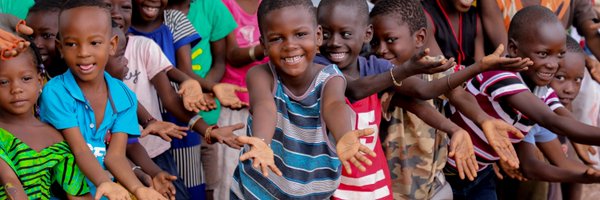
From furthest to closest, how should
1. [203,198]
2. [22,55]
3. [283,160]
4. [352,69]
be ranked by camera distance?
1. [203,198]
2. [352,69]
3. [283,160]
4. [22,55]

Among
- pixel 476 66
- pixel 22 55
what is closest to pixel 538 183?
pixel 476 66

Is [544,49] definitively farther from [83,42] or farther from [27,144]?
[27,144]

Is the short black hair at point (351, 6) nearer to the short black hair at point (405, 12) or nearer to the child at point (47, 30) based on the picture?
the short black hair at point (405, 12)

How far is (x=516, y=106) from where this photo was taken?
4074mm

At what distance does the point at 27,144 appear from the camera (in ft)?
10.4

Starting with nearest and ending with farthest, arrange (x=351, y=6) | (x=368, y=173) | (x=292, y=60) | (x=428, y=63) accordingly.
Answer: (x=428, y=63) < (x=292, y=60) < (x=368, y=173) < (x=351, y=6)

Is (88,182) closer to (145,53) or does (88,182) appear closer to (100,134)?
(100,134)

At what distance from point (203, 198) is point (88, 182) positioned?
1.29m

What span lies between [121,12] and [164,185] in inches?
32.8

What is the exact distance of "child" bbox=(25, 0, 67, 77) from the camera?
3.68 meters

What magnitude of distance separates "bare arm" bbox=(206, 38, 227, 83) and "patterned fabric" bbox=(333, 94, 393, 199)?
1.10m

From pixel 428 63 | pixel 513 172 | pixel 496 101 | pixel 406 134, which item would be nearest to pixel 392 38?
pixel 406 134

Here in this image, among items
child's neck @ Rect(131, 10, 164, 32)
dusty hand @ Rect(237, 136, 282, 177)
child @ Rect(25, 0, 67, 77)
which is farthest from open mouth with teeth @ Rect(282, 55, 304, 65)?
child's neck @ Rect(131, 10, 164, 32)

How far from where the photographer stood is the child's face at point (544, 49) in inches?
166
